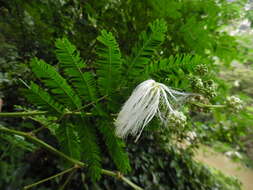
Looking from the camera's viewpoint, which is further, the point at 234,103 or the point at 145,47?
the point at 234,103

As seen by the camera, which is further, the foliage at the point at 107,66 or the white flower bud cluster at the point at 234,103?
the white flower bud cluster at the point at 234,103

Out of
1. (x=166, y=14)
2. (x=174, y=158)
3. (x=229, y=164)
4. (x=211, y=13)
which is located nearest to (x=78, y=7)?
(x=166, y=14)

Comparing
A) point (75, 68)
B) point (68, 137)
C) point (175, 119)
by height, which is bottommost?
point (68, 137)

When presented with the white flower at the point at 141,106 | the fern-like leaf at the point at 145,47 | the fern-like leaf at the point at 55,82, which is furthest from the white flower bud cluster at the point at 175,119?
the fern-like leaf at the point at 55,82

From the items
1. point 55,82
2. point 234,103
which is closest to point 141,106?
point 55,82

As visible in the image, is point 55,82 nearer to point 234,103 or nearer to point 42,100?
point 42,100

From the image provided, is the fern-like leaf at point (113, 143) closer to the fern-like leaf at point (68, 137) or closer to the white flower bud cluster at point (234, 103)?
the fern-like leaf at point (68, 137)

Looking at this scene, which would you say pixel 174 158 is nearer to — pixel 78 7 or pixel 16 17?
pixel 78 7
